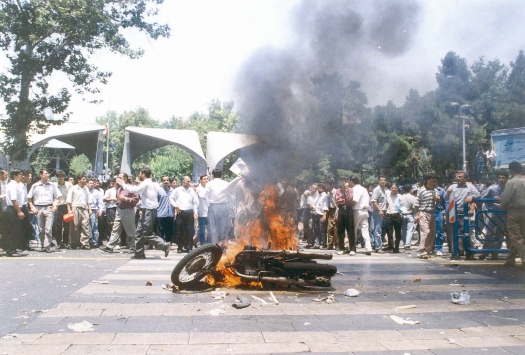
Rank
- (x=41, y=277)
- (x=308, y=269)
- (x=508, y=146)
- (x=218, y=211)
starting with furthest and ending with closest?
1. (x=508, y=146)
2. (x=218, y=211)
3. (x=41, y=277)
4. (x=308, y=269)

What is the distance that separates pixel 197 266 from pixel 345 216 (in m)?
5.84

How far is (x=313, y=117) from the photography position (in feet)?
31.6

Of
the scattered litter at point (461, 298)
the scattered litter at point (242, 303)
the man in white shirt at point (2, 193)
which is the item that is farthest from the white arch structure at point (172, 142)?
the scattered litter at point (461, 298)

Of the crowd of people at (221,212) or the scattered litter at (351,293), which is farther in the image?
the crowd of people at (221,212)

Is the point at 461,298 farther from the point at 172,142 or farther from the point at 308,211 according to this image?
the point at 172,142

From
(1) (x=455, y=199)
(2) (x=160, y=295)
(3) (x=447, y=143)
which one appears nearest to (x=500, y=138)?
(3) (x=447, y=143)

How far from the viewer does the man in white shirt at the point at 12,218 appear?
10.2 meters

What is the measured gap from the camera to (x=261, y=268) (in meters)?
6.31

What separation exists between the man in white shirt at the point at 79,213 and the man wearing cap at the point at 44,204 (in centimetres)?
51

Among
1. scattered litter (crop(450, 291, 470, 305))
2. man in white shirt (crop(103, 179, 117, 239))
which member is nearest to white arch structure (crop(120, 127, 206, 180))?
man in white shirt (crop(103, 179, 117, 239))

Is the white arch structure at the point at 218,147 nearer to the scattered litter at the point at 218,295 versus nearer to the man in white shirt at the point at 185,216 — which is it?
the man in white shirt at the point at 185,216

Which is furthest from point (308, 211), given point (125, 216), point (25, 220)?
point (25, 220)

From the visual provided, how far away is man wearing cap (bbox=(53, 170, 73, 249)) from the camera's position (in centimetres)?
1231

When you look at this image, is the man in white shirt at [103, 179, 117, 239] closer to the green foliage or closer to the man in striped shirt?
the man in striped shirt
